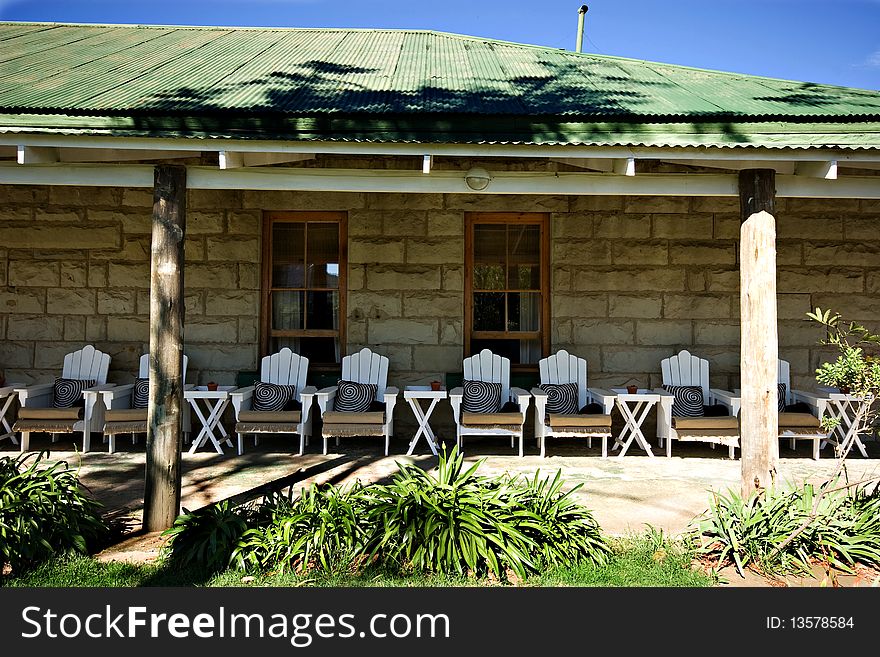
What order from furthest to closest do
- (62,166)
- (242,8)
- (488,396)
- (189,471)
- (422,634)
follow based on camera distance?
(242,8) < (488,396) < (189,471) < (62,166) < (422,634)

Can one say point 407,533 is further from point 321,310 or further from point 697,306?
point 697,306

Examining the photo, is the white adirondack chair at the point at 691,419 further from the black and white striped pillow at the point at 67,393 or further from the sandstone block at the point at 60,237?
Result: the sandstone block at the point at 60,237

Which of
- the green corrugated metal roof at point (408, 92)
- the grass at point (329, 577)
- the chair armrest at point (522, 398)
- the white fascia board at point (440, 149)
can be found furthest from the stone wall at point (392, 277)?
the grass at point (329, 577)

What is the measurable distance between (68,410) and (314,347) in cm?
248

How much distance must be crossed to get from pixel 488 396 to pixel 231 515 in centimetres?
334

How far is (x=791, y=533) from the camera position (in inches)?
148

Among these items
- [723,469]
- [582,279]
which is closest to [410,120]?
[582,279]

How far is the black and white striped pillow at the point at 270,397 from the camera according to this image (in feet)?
22.1

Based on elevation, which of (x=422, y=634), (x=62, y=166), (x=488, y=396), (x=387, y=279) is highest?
(x=62, y=166)

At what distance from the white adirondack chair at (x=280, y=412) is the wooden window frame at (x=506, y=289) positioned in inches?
71.4

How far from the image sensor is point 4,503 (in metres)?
3.73

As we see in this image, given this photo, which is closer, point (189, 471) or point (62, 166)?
point (62, 166)

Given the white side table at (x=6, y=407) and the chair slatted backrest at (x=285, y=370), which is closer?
the white side table at (x=6, y=407)

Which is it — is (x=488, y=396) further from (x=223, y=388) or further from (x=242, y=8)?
→ (x=242, y=8)
